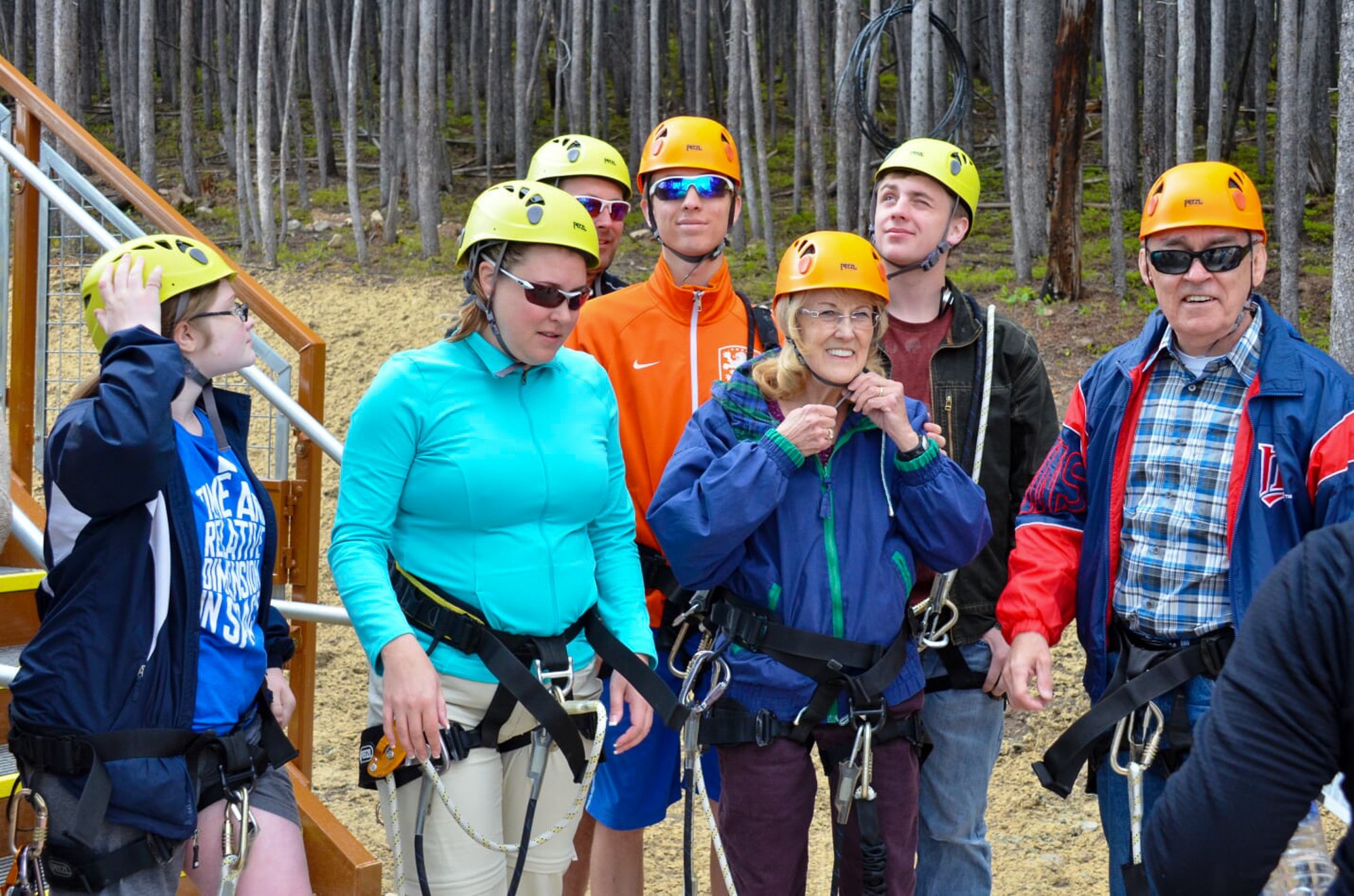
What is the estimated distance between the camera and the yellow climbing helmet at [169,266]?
2.60 m

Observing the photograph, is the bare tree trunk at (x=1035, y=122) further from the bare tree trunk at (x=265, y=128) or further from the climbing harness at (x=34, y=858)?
the climbing harness at (x=34, y=858)

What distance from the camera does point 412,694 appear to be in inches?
102

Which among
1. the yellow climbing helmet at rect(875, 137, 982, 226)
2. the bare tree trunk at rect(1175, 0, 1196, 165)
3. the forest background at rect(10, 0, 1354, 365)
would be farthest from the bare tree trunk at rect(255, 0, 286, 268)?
the yellow climbing helmet at rect(875, 137, 982, 226)

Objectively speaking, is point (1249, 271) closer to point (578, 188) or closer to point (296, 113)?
point (578, 188)

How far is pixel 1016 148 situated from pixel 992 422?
732 centimetres

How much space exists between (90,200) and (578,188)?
1818 millimetres

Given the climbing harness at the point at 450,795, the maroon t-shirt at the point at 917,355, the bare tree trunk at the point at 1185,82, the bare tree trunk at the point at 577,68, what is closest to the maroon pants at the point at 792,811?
the climbing harness at the point at 450,795

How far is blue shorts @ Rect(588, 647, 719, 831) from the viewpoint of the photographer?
350 cm

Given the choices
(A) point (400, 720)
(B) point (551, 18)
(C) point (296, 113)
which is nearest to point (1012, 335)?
(A) point (400, 720)

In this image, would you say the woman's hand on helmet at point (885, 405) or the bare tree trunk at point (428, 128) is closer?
the woman's hand on helmet at point (885, 405)

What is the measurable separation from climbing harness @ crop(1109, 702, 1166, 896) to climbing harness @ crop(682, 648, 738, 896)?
2.73 ft

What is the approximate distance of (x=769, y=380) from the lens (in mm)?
3033

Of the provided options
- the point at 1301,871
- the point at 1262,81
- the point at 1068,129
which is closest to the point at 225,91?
the point at 1068,129

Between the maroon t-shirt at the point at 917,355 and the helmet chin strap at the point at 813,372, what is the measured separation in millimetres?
340
